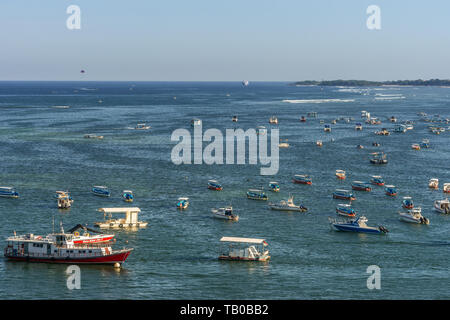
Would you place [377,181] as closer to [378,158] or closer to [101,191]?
[378,158]

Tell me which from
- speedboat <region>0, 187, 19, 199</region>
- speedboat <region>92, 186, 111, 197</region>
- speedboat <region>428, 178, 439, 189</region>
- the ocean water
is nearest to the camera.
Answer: the ocean water

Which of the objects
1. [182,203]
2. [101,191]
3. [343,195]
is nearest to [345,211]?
[343,195]

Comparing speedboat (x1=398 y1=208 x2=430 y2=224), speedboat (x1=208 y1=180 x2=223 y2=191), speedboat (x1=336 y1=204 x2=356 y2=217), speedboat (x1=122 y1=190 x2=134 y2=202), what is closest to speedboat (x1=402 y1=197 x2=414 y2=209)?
speedboat (x1=398 y1=208 x2=430 y2=224)

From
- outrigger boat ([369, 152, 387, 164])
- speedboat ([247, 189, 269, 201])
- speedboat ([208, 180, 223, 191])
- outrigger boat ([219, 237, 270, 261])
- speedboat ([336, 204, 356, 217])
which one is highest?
outrigger boat ([369, 152, 387, 164])

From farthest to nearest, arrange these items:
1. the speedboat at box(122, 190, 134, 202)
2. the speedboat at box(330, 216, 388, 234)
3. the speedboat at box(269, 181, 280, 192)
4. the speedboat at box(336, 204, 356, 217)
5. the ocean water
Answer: the speedboat at box(269, 181, 280, 192)
the speedboat at box(122, 190, 134, 202)
the speedboat at box(336, 204, 356, 217)
the speedboat at box(330, 216, 388, 234)
the ocean water

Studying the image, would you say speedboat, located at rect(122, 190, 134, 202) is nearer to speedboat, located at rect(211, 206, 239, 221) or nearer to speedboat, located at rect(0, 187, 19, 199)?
speedboat, located at rect(211, 206, 239, 221)

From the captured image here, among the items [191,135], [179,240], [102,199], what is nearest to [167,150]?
[191,135]
